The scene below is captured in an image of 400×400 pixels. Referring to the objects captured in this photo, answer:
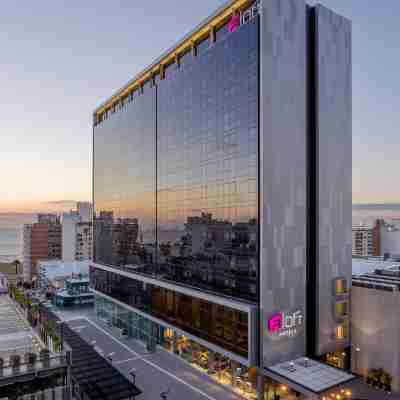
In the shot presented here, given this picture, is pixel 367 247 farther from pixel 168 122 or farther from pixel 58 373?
pixel 58 373

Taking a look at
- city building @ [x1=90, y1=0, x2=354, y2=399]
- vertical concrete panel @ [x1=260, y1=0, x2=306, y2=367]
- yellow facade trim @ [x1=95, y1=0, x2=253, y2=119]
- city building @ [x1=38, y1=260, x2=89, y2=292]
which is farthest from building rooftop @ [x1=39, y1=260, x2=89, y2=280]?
vertical concrete panel @ [x1=260, y1=0, x2=306, y2=367]

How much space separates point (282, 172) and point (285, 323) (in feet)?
49.9

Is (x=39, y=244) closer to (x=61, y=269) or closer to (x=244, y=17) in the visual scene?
(x=61, y=269)

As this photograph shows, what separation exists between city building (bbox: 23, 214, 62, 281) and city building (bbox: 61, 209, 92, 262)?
15221 mm

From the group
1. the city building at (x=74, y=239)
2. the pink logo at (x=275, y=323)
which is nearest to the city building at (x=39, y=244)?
the city building at (x=74, y=239)

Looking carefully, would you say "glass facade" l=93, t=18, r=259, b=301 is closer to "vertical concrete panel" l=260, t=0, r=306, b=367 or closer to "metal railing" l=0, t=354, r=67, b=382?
"vertical concrete panel" l=260, t=0, r=306, b=367

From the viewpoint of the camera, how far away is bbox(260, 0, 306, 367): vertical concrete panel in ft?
124

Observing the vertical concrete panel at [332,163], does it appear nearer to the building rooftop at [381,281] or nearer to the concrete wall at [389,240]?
the building rooftop at [381,281]

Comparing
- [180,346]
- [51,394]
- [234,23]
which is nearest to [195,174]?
[234,23]

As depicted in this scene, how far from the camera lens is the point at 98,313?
75.4 metres

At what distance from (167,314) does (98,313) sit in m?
28.4

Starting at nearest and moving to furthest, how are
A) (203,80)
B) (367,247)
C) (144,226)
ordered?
(203,80) < (144,226) < (367,247)

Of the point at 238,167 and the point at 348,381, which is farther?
the point at 238,167

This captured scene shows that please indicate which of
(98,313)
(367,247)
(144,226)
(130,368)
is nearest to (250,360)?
(130,368)
